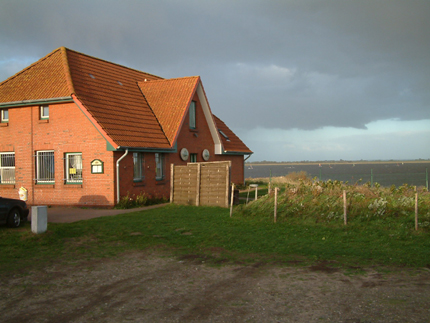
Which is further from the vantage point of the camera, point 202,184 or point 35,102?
point 35,102

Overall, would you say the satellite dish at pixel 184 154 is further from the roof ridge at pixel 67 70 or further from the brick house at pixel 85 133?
the roof ridge at pixel 67 70

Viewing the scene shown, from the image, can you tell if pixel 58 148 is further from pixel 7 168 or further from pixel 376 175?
pixel 376 175

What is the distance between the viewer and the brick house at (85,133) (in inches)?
762

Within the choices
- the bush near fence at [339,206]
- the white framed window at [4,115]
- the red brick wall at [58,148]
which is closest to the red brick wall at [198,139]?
the red brick wall at [58,148]

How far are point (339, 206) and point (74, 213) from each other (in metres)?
10.5

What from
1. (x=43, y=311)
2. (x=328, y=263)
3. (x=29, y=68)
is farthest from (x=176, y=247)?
(x=29, y=68)

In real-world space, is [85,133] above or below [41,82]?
below

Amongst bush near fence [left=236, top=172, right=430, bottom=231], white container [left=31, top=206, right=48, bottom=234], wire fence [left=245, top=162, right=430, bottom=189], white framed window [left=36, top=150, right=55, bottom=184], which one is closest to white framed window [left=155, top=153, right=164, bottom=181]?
white framed window [left=36, top=150, right=55, bottom=184]

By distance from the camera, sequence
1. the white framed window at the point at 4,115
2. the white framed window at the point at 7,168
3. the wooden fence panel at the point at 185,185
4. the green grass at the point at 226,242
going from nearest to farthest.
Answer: the green grass at the point at 226,242, the wooden fence panel at the point at 185,185, the white framed window at the point at 7,168, the white framed window at the point at 4,115

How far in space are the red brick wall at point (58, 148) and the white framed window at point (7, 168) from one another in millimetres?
303

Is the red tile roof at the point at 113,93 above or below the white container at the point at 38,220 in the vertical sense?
above

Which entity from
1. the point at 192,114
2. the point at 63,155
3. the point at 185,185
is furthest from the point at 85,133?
the point at 192,114

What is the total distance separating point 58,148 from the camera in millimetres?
20250

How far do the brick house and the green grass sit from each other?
5217 mm
